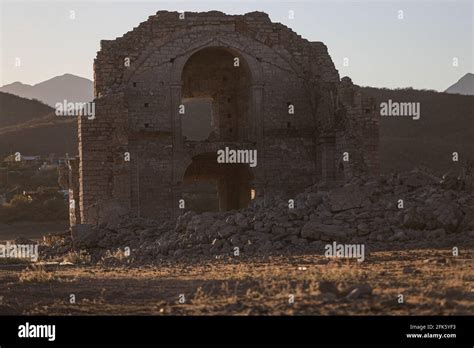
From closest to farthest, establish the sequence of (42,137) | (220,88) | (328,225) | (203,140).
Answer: (328,225)
(203,140)
(220,88)
(42,137)

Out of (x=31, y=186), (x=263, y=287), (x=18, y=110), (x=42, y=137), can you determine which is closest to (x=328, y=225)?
(x=263, y=287)

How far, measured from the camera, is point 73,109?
1995 centimetres

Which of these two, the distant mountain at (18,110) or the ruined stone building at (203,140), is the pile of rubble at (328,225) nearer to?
the ruined stone building at (203,140)

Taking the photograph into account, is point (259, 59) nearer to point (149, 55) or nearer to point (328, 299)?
point (149, 55)

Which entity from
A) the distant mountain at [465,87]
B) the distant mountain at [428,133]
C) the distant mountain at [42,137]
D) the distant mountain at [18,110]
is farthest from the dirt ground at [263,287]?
the distant mountain at [465,87]

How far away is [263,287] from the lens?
951cm

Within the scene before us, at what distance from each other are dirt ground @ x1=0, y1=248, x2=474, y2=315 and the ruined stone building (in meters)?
6.30

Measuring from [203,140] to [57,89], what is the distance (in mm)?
161716

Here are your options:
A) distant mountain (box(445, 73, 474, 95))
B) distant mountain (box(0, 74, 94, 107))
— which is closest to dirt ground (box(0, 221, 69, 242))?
distant mountain (box(445, 73, 474, 95))

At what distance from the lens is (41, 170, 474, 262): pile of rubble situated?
15.0 meters

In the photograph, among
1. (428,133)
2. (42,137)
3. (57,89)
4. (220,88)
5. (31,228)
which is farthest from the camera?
(57,89)

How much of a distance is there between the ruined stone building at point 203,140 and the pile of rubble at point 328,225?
2722 mm

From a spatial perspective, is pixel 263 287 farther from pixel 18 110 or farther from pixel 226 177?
pixel 18 110

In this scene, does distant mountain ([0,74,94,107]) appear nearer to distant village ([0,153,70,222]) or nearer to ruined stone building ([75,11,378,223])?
distant village ([0,153,70,222])
